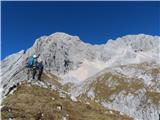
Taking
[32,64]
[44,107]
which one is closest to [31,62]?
[32,64]

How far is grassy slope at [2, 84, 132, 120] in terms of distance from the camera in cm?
4478

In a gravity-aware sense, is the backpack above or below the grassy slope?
above

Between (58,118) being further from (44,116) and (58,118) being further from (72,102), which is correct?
(72,102)

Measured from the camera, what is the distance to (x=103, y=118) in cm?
4862

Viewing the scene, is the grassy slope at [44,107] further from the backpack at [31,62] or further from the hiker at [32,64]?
the backpack at [31,62]

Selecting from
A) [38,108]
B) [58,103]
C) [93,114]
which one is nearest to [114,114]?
[93,114]

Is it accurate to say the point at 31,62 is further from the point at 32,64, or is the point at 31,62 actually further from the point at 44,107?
the point at 44,107

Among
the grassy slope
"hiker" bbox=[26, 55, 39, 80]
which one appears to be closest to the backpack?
"hiker" bbox=[26, 55, 39, 80]

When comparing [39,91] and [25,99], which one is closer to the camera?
[25,99]

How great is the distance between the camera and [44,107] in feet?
156

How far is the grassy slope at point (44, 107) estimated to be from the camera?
4478 centimetres

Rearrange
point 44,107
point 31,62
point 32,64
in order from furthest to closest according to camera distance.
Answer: point 32,64 < point 31,62 < point 44,107

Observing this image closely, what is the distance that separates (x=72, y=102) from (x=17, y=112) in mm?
10253

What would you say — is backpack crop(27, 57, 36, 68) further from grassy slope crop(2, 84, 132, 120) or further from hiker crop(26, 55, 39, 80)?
grassy slope crop(2, 84, 132, 120)
